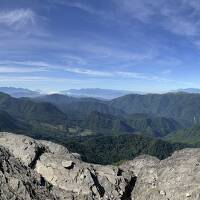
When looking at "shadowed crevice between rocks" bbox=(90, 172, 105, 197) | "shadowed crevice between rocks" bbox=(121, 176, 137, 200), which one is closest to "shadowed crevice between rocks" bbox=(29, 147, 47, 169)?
"shadowed crevice between rocks" bbox=(90, 172, 105, 197)

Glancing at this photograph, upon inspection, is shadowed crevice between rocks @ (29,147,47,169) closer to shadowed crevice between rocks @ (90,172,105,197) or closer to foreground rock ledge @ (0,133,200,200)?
foreground rock ledge @ (0,133,200,200)

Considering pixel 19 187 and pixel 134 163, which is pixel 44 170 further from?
pixel 134 163

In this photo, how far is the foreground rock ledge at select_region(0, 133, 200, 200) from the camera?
3388 cm

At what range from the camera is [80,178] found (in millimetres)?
36219

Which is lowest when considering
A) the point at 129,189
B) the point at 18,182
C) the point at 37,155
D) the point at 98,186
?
the point at 129,189

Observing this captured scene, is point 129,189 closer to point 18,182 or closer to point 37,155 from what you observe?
point 37,155

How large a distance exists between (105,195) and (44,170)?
6693mm

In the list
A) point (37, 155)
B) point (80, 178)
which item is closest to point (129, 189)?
point (80, 178)

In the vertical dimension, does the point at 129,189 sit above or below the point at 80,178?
below

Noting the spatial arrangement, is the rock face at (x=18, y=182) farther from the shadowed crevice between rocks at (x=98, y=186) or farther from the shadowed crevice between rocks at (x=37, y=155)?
the shadowed crevice between rocks at (x=98, y=186)

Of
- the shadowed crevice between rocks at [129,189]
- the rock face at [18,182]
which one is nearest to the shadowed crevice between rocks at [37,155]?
the rock face at [18,182]

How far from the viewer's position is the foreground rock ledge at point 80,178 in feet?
111

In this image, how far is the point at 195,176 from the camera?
121 feet

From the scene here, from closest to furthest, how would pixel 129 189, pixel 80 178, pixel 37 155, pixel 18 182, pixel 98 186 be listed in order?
pixel 18 182, pixel 80 178, pixel 98 186, pixel 37 155, pixel 129 189
